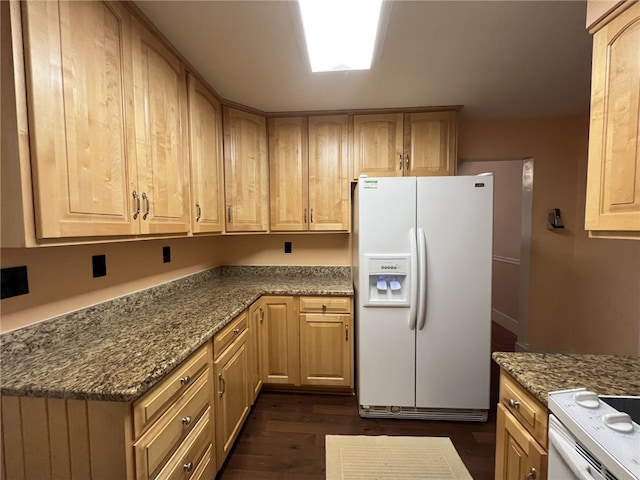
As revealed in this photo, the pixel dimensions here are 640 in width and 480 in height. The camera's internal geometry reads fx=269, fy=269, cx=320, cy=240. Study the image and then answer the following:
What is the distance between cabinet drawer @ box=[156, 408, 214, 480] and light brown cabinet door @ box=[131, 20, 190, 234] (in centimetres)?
96

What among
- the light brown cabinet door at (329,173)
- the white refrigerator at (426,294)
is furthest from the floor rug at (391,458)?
the light brown cabinet door at (329,173)

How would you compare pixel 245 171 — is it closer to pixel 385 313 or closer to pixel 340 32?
pixel 340 32

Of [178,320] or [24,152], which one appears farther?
[178,320]

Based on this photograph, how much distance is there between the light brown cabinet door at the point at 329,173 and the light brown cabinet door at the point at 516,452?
171 cm

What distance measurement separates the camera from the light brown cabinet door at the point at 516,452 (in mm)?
904

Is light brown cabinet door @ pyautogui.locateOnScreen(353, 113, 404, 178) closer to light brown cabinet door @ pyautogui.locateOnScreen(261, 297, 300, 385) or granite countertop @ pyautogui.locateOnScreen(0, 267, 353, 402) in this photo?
light brown cabinet door @ pyautogui.locateOnScreen(261, 297, 300, 385)

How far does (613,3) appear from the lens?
36.0 inches

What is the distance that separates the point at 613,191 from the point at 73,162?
187 centimetres

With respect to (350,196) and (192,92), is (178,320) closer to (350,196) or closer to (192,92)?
(192,92)

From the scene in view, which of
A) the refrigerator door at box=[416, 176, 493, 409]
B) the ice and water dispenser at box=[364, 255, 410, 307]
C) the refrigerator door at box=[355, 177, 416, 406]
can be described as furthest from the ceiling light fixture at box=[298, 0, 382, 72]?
the ice and water dispenser at box=[364, 255, 410, 307]

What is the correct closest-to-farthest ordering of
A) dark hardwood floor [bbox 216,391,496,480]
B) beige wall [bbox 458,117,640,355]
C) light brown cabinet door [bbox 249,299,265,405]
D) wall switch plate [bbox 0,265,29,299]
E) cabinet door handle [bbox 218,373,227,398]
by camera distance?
wall switch plate [bbox 0,265,29,299] → cabinet door handle [bbox 218,373,227,398] → dark hardwood floor [bbox 216,391,496,480] → light brown cabinet door [bbox 249,299,265,405] → beige wall [bbox 458,117,640,355]

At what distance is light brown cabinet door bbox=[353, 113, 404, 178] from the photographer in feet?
7.83

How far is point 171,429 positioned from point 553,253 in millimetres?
3371

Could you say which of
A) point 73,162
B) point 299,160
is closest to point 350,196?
point 299,160
